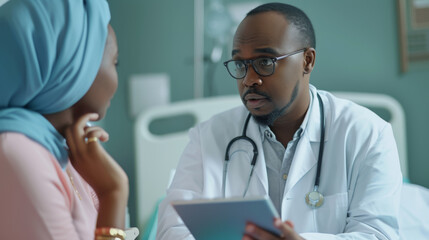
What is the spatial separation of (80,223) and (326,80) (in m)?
1.90

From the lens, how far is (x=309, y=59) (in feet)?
5.46

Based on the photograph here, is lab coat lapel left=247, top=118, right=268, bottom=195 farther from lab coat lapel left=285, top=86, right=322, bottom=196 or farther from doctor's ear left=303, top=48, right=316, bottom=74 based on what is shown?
doctor's ear left=303, top=48, right=316, bottom=74

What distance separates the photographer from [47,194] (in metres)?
0.90

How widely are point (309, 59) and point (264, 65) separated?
7.4 inches

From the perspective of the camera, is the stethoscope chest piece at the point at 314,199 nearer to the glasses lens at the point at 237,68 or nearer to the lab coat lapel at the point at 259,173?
the lab coat lapel at the point at 259,173

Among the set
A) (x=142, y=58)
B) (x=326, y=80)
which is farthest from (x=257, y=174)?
(x=142, y=58)

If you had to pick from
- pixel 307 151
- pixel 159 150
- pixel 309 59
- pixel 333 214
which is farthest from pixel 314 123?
pixel 159 150

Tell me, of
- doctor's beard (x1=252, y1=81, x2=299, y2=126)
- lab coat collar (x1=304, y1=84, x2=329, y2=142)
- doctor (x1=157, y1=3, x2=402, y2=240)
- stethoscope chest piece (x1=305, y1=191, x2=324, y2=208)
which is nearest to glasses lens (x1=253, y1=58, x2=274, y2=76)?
doctor (x1=157, y1=3, x2=402, y2=240)

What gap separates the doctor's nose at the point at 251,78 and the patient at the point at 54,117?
59cm

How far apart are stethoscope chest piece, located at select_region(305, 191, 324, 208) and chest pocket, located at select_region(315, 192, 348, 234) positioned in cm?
2

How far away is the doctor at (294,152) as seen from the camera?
1528 millimetres

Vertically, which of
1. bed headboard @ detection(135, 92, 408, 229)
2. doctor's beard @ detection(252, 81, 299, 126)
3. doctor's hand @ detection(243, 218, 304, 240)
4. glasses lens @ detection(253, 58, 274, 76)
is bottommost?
bed headboard @ detection(135, 92, 408, 229)

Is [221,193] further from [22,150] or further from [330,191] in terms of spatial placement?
[22,150]

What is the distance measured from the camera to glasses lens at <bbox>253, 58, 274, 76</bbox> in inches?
61.7
